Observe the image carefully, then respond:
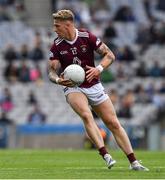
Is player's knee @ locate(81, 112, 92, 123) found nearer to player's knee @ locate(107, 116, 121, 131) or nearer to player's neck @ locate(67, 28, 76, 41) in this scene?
player's knee @ locate(107, 116, 121, 131)

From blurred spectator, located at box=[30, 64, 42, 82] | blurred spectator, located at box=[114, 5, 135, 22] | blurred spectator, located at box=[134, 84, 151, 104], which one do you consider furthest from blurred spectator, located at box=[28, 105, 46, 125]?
blurred spectator, located at box=[114, 5, 135, 22]

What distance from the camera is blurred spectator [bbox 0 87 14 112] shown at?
34656mm

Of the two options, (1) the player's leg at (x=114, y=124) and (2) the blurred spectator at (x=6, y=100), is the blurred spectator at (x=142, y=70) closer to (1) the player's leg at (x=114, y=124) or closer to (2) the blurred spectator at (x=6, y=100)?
(2) the blurred spectator at (x=6, y=100)

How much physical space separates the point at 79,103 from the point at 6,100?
61.4 ft

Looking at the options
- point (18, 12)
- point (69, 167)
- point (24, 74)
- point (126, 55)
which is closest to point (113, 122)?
point (69, 167)

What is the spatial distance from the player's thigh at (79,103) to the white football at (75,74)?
0.22m

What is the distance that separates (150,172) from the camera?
15.7 m

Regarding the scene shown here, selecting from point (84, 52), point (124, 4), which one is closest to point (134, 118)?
point (124, 4)

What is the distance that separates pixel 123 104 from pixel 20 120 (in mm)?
3332

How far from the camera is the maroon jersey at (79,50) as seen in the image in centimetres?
1655

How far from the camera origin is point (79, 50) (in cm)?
1653

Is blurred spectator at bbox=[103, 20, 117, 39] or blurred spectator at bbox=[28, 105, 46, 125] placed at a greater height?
blurred spectator at bbox=[103, 20, 117, 39]

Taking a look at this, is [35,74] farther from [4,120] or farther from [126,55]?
[4,120]

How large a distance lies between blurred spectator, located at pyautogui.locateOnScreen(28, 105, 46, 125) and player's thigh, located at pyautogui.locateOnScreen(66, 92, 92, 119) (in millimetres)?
16908
